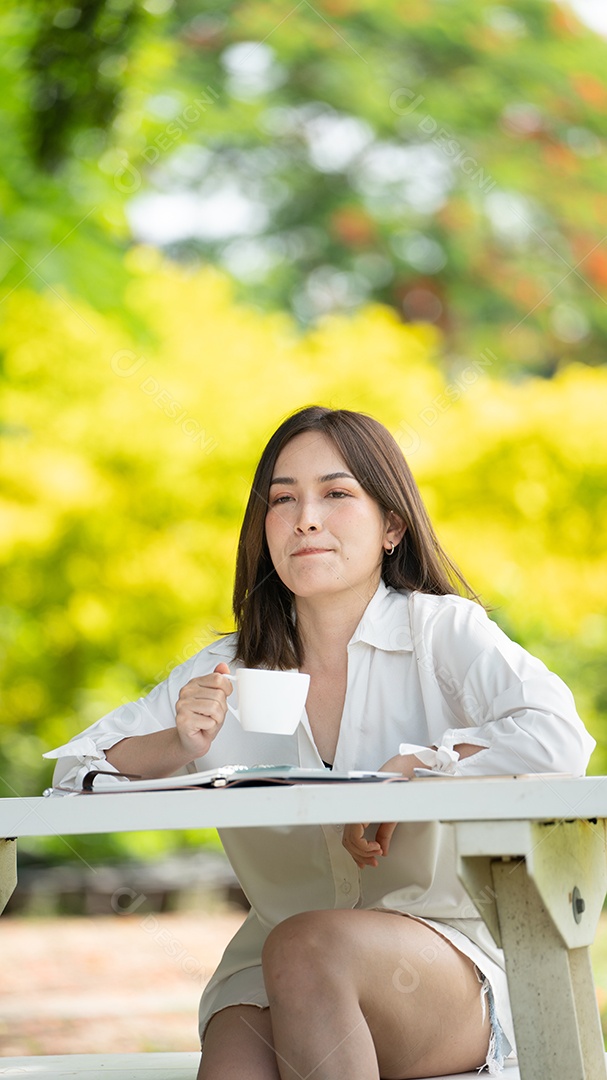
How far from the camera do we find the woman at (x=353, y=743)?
5.44ft

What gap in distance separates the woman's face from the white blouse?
0.27 feet

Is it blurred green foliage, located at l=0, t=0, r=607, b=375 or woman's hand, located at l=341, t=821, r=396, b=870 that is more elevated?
blurred green foliage, located at l=0, t=0, r=607, b=375

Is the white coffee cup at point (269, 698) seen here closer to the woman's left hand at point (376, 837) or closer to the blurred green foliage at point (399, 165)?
the woman's left hand at point (376, 837)

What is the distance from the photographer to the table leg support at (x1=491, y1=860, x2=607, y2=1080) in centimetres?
143

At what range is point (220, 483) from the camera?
226 inches

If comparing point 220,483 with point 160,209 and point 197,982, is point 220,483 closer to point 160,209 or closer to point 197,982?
point 197,982

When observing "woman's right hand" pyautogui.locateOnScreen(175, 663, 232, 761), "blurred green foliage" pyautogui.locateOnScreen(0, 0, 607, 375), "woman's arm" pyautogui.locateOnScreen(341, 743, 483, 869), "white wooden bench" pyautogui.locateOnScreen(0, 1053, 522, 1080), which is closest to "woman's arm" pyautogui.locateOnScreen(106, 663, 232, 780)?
"woman's right hand" pyautogui.locateOnScreen(175, 663, 232, 761)

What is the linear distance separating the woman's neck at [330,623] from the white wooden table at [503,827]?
75 centimetres

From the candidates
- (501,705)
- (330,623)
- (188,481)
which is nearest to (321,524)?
(330,623)

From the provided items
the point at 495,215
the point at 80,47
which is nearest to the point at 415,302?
the point at 495,215

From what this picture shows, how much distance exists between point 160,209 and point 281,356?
3.19 m

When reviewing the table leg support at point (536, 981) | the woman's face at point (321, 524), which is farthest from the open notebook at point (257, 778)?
the woman's face at point (321, 524)

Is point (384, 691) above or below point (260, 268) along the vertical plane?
below

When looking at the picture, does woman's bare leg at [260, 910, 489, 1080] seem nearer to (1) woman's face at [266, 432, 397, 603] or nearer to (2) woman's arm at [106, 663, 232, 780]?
(2) woman's arm at [106, 663, 232, 780]
